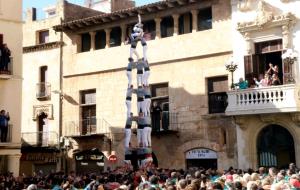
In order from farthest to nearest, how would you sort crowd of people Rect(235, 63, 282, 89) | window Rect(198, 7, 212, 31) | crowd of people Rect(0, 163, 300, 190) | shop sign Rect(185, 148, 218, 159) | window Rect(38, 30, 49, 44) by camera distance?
1. window Rect(38, 30, 49, 44)
2. window Rect(198, 7, 212, 31)
3. shop sign Rect(185, 148, 218, 159)
4. crowd of people Rect(235, 63, 282, 89)
5. crowd of people Rect(0, 163, 300, 190)

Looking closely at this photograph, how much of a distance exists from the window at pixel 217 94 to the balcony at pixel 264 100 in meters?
1.52

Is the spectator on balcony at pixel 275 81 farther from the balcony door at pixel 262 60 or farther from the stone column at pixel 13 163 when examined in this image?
the stone column at pixel 13 163

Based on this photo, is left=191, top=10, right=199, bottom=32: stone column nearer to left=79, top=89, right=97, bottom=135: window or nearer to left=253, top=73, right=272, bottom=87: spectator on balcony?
left=253, top=73, right=272, bottom=87: spectator on balcony

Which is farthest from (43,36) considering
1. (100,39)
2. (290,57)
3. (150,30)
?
(290,57)

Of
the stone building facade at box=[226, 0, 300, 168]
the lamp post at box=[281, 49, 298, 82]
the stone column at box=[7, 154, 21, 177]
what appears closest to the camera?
the lamp post at box=[281, 49, 298, 82]

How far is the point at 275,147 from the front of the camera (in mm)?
22531

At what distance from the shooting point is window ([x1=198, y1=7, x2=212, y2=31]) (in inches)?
995

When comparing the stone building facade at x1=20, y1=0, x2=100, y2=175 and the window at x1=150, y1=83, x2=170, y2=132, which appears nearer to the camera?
the window at x1=150, y1=83, x2=170, y2=132

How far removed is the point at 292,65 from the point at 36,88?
15039mm

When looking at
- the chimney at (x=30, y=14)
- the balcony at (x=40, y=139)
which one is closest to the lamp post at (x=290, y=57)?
the balcony at (x=40, y=139)

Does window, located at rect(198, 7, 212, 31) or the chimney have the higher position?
the chimney

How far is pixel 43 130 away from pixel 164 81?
27.4 feet

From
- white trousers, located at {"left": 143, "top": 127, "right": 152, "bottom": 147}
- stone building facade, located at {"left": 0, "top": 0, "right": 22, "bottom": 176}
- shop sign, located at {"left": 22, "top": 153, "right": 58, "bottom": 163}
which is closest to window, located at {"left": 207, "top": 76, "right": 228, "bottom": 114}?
white trousers, located at {"left": 143, "top": 127, "right": 152, "bottom": 147}

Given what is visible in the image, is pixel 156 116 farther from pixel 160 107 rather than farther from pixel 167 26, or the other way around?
pixel 167 26
